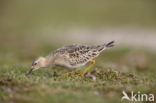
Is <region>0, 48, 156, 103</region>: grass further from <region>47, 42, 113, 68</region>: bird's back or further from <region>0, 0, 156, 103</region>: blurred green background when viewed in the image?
<region>0, 0, 156, 103</region>: blurred green background

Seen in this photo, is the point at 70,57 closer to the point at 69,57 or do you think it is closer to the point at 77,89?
the point at 69,57

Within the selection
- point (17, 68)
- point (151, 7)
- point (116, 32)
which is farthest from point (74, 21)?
point (17, 68)

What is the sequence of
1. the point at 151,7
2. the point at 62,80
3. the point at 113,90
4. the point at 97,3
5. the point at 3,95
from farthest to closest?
the point at 97,3 < the point at 151,7 < the point at 62,80 < the point at 113,90 < the point at 3,95

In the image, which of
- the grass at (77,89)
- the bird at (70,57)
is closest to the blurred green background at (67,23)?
Answer: the bird at (70,57)

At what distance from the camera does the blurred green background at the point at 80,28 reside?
19.2 metres

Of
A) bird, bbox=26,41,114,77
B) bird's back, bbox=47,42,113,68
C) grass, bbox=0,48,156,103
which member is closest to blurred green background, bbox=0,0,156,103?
bird, bbox=26,41,114,77

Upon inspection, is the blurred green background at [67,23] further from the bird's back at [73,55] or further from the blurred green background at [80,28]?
the bird's back at [73,55]

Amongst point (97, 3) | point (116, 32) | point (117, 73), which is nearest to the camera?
point (117, 73)

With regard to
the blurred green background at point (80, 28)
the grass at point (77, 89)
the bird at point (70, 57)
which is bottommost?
the grass at point (77, 89)

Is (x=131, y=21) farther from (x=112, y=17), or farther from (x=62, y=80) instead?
(x=62, y=80)

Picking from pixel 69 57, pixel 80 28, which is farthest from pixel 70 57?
pixel 80 28

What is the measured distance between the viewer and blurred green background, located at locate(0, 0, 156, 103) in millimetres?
19219

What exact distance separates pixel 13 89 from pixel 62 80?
223 centimetres

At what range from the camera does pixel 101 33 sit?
2933cm
